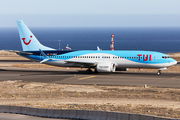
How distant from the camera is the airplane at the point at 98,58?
50.3 m

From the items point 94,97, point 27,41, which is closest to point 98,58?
point 27,41

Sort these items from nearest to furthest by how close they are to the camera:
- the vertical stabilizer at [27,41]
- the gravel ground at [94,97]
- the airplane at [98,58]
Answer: the gravel ground at [94,97] < the airplane at [98,58] < the vertical stabilizer at [27,41]

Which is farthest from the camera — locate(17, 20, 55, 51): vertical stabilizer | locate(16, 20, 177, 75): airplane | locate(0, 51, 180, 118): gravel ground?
locate(17, 20, 55, 51): vertical stabilizer

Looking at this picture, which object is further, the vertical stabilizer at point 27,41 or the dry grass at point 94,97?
the vertical stabilizer at point 27,41

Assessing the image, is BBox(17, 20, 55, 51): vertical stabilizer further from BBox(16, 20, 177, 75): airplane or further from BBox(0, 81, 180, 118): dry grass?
BBox(0, 81, 180, 118): dry grass

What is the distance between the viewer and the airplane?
165ft

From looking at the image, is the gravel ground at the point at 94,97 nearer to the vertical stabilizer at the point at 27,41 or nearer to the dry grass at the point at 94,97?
the dry grass at the point at 94,97

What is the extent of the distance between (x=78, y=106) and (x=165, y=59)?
91.9 feet

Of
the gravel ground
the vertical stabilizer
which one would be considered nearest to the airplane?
the vertical stabilizer

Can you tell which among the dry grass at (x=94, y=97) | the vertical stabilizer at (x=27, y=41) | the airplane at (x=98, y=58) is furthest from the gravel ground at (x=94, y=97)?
the vertical stabilizer at (x=27, y=41)

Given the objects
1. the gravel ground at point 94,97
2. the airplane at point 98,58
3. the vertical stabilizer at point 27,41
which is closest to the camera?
the gravel ground at point 94,97

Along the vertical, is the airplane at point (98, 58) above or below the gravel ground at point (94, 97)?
above

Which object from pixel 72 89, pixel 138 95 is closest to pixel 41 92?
pixel 72 89

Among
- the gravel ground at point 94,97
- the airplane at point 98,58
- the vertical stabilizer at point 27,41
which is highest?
the vertical stabilizer at point 27,41
